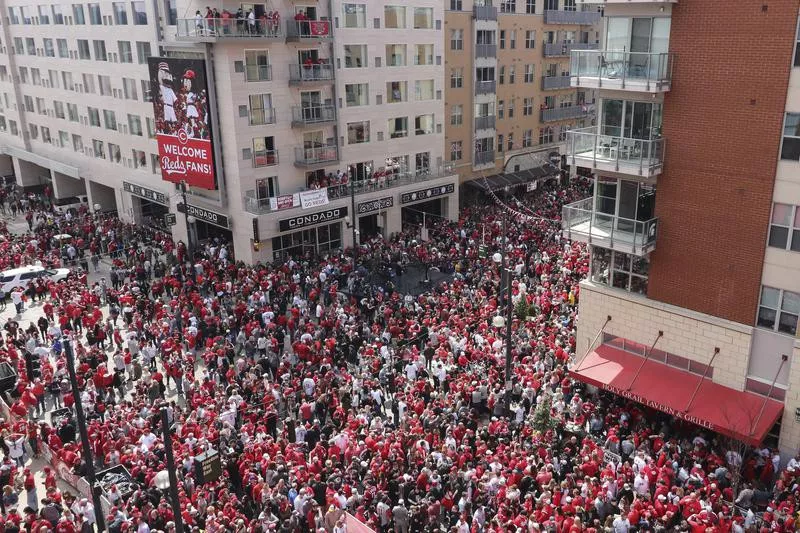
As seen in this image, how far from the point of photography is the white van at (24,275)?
36.1 m

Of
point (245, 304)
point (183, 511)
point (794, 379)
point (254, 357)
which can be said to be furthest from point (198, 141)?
point (794, 379)

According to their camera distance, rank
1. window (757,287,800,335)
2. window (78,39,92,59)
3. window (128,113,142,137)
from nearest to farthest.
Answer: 1. window (757,287,800,335)
2. window (128,113,142,137)
3. window (78,39,92,59)

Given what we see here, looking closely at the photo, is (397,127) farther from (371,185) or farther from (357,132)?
(371,185)

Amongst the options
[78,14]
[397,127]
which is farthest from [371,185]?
[78,14]

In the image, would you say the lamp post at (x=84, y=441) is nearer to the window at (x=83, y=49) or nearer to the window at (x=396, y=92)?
the window at (x=396, y=92)

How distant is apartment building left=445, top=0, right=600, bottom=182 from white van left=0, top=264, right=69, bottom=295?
26.8m

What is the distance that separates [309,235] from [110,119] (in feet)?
61.3

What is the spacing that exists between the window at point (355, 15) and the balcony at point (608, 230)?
73.4 feet

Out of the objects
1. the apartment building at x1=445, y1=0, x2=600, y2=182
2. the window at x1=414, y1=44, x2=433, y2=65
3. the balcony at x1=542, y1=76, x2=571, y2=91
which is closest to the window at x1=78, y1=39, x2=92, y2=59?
the window at x1=414, y1=44, x2=433, y2=65

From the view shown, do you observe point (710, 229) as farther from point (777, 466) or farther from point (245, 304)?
point (245, 304)

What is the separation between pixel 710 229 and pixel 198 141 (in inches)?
1076

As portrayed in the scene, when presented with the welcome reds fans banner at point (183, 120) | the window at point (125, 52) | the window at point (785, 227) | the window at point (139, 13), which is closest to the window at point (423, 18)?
the welcome reds fans banner at point (183, 120)

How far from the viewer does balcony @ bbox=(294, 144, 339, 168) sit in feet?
128

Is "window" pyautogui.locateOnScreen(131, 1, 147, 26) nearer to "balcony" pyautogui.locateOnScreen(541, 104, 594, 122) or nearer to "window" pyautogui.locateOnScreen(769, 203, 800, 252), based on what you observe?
"balcony" pyautogui.locateOnScreen(541, 104, 594, 122)
